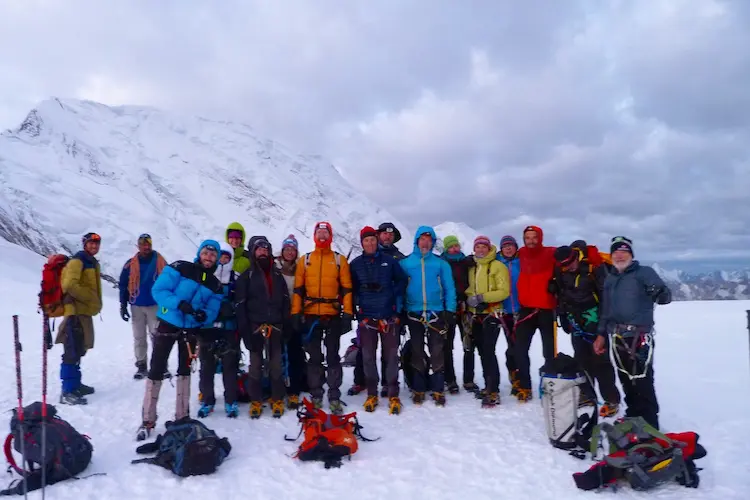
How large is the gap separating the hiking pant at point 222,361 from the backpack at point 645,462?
4.43 m

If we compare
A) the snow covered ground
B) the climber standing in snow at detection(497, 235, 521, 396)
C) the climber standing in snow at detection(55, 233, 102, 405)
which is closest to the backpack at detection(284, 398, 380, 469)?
the snow covered ground

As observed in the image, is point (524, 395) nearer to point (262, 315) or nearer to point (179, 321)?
point (262, 315)

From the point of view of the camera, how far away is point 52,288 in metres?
6.92

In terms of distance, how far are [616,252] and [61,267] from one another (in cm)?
804

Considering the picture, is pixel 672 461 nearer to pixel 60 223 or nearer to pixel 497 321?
pixel 497 321

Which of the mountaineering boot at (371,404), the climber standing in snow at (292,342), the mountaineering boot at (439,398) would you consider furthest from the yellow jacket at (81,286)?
the mountaineering boot at (439,398)

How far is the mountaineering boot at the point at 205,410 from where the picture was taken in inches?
245

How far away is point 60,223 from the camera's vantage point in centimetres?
7494

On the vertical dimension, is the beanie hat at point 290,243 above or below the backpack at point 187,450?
above

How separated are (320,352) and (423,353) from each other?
1617mm

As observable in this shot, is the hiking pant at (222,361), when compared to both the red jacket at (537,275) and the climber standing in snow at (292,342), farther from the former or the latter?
the red jacket at (537,275)

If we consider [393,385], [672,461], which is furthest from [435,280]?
[672,461]

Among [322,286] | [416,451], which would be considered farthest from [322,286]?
[416,451]

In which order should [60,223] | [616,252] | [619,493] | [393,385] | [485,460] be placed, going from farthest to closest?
[60,223], [393,385], [616,252], [485,460], [619,493]
